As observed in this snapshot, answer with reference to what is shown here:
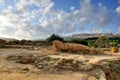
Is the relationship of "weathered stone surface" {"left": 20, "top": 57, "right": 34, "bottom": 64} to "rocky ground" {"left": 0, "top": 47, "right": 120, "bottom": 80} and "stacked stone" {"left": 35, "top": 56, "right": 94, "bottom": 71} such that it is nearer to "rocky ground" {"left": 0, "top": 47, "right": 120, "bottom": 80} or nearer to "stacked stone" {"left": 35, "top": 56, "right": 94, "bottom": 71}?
"rocky ground" {"left": 0, "top": 47, "right": 120, "bottom": 80}

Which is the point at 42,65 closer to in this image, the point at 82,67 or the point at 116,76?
the point at 82,67

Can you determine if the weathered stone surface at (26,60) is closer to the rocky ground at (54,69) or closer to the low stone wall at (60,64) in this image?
the rocky ground at (54,69)


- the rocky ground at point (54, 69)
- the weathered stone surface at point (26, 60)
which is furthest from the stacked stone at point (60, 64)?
the weathered stone surface at point (26, 60)

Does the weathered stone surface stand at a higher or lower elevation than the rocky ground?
higher

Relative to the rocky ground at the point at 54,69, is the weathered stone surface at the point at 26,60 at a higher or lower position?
higher

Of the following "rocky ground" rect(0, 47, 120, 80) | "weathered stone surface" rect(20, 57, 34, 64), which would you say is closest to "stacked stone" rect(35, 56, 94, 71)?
"rocky ground" rect(0, 47, 120, 80)

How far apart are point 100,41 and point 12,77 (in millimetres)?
32426

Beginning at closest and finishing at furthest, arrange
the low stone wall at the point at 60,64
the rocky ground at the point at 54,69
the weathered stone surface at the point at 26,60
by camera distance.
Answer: the rocky ground at the point at 54,69 → the low stone wall at the point at 60,64 → the weathered stone surface at the point at 26,60

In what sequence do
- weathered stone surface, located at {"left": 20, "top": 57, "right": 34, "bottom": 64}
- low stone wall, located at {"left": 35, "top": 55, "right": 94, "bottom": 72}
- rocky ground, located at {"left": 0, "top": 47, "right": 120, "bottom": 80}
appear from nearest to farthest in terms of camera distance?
rocky ground, located at {"left": 0, "top": 47, "right": 120, "bottom": 80} < low stone wall, located at {"left": 35, "top": 55, "right": 94, "bottom": 72} < weathered stone surface, located at {"left": 20, "top": 57, "right": 34, "bottom": 64}

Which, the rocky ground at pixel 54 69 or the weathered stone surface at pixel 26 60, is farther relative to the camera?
the weathered stone surface at pixel 26 60

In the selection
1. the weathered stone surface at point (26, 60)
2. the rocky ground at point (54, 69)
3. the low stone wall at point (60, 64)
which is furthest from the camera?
the weathered stone surface at point (26, 60)

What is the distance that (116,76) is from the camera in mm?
10867

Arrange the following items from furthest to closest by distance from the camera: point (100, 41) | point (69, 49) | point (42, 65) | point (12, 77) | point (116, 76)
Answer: point (100, 41) → point (69, 49) → point (116, 76) → point (42, 65) → point (12, 77)

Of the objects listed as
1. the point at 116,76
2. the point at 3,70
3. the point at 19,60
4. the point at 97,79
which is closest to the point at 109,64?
the point at 116,76
